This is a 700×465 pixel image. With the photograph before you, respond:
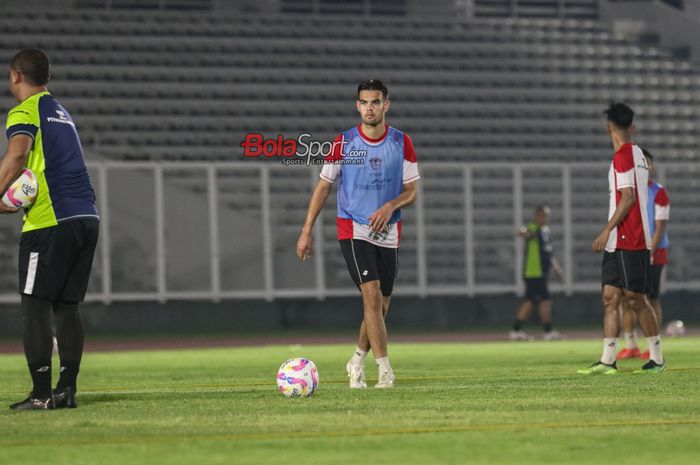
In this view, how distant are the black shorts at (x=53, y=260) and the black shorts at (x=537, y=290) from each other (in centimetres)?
1227

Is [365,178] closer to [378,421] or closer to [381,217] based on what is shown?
[381,217]

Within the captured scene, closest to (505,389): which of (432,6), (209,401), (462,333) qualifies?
(209,401)

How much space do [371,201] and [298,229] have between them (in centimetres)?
1338

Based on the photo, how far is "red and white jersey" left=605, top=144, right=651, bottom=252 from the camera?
1059cm

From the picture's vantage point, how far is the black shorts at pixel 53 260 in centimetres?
802

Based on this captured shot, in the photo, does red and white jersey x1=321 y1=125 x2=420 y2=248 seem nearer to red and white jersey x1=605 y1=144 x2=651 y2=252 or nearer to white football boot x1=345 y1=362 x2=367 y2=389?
white football boot x1=345 y1=362 x2=367 y2=389

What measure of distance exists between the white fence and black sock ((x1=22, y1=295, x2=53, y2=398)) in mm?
13153

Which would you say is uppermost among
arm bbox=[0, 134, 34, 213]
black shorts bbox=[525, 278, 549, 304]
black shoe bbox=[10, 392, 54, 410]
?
arm bbox=[0, 134, 34, 213]

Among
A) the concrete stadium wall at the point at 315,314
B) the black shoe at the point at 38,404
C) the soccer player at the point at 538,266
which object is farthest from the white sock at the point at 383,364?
the concrete stadium wall at the point at 315,314

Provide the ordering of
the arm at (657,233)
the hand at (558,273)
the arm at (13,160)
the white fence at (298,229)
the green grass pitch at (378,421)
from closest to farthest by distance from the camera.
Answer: the green grass pitch at (378,421) < the arm at (13,160) < the arm at (657,233) < the hand at (558,273) < the white fence at (298,229)

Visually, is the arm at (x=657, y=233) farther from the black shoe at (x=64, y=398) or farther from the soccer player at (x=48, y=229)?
the black shoe at (x=64, y=398)

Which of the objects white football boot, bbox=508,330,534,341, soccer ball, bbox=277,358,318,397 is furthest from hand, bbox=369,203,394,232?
white football boot, bbox=508,330,534,341

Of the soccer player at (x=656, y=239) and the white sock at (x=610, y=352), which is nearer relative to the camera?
the white sock at (x=610, y=352)

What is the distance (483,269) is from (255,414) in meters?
16.1
